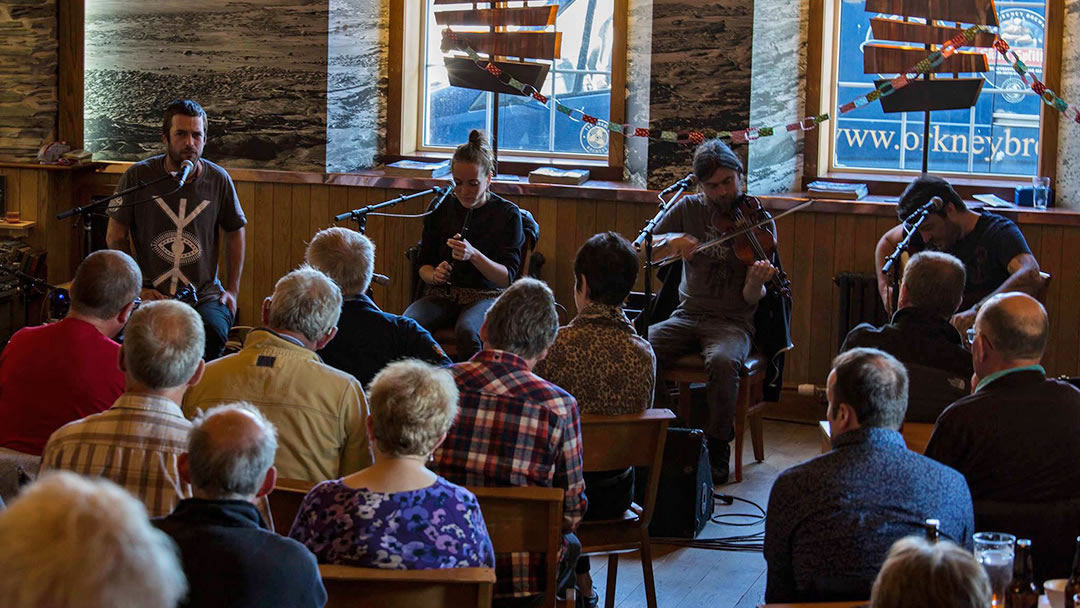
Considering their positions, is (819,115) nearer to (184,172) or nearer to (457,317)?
(457,317)

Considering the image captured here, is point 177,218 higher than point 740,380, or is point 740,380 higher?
point 177,218

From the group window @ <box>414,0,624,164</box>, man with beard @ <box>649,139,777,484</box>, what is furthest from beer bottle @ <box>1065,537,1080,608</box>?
window @ <box>414,0,624,164</box>

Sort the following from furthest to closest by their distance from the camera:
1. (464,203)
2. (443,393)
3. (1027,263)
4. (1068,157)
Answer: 1. (1068,157)
2. (464,203)
3. (1027,263)
4. (443,393)

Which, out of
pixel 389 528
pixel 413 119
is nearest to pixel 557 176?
pixel 413 119

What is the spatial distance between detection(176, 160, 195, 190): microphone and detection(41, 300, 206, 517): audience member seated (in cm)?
236

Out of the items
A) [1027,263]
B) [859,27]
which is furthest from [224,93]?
[1027,263]

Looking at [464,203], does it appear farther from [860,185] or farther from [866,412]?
[866,412]

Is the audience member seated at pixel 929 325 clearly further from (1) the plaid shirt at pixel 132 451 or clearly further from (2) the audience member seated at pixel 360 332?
(1) the plaid shirt at pixel 132 451

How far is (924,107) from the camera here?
5.82 metres

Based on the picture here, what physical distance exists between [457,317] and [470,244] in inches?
11.9

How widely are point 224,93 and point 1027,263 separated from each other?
4.05 m

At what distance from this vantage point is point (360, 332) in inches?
148

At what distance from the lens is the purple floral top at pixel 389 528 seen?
7.65 ft

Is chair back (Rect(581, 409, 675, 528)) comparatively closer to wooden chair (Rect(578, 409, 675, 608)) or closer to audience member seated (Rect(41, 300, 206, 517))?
wooden chair (Rect(578, 409, 675, 608))
